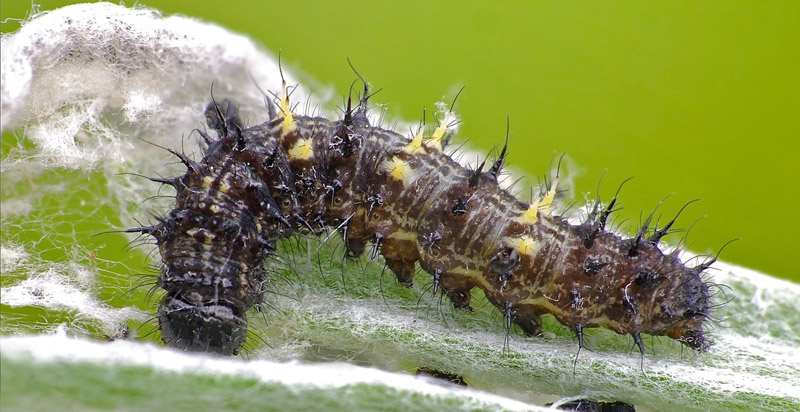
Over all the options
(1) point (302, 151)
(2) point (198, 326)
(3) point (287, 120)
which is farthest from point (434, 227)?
(2) point (198, 326)

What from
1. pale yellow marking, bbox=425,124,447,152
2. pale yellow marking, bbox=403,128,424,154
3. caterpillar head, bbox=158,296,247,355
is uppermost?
pale yellow marking, bbox=425,124,447,152

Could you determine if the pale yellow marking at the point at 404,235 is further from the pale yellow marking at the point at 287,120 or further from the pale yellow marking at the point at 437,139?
the pale yellow marking at the point at 287,120

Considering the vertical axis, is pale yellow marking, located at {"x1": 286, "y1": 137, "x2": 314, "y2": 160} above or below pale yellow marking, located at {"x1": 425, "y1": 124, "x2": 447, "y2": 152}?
below

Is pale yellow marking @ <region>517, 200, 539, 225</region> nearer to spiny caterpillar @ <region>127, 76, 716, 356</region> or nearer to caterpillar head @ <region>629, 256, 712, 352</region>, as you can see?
spiny caterpillar @ <region>127, 76, 716, 356</region>

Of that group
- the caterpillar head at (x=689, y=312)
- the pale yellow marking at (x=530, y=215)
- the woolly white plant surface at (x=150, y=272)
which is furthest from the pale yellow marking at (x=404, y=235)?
the caterpillar head at (x=689, y=312)

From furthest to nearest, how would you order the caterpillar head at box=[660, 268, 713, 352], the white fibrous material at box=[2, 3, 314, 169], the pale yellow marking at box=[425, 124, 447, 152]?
the pale yellow marking at box=[425, 124, 447, 152] → the caterpillar head at box=[660, 268, 713, 352] → the white fibrous material at box=[2, 3, 314, 169]

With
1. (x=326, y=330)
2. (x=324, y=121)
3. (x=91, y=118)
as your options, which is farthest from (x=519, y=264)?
(x=91, y=118)

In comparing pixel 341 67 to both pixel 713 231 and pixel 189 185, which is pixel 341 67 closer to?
pixel 189 185

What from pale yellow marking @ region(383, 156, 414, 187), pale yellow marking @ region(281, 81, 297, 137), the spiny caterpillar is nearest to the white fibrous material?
the spiny caterpillar
